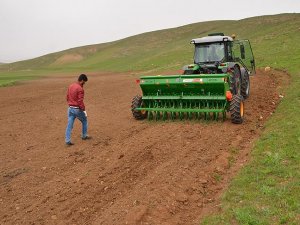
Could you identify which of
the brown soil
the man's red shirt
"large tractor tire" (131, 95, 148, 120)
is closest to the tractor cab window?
the brown soil

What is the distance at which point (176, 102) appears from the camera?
11.1 meters

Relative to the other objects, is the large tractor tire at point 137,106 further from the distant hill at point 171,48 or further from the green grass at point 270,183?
the distant hill at point 171,48

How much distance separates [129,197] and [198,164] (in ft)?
5.81

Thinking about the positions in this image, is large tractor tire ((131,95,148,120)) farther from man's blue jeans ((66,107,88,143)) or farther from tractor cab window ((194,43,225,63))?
tractor cab window ((194,43,225,63))

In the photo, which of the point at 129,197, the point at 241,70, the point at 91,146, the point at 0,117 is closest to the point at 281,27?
the point at 241,70

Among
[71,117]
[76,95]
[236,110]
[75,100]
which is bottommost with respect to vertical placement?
[236,110]

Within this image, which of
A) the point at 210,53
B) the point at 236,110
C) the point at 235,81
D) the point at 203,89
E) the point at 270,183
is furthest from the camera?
the point at 210,53

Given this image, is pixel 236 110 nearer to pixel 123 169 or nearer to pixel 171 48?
pixel 123 169

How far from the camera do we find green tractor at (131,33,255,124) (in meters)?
10.1

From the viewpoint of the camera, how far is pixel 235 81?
11922 mm

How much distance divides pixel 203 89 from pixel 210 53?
7.63 feet

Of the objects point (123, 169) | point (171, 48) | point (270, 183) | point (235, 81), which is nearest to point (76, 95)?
point (123, 169)

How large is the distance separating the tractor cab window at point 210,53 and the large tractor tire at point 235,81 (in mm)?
608

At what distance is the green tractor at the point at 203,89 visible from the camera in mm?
10133
